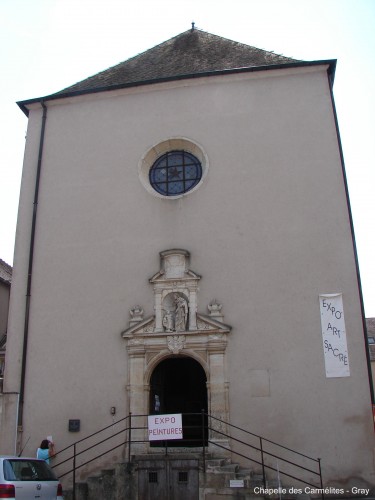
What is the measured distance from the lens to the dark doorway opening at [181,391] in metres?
11.4

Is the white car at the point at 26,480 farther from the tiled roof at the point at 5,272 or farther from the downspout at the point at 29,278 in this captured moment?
the tiled roof at the point at 5,272

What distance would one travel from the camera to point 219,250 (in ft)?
37.9

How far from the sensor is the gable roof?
13.2m

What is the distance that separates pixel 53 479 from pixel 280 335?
199 inches

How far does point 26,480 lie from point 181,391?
5.30m

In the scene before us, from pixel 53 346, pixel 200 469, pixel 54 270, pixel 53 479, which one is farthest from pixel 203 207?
pixel 53 479

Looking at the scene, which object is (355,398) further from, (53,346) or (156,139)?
(156,139)

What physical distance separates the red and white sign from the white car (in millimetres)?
2123

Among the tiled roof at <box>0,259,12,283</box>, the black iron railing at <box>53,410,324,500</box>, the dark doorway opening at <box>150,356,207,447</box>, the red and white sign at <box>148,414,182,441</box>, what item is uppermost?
the tiled roof at <box>0,259,12,283</box>

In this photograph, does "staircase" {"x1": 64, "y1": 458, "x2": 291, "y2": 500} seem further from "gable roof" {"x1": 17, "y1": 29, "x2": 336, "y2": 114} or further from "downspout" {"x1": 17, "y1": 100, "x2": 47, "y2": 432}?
"gable roof" {"x1": 17, "y1": 29, "x2": 336, "y2": 114}

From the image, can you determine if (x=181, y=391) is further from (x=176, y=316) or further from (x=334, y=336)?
(x=334, y=336)

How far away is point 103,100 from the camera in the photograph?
1362 centimetres

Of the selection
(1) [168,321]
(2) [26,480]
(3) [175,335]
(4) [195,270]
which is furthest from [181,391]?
(2) [26,480]

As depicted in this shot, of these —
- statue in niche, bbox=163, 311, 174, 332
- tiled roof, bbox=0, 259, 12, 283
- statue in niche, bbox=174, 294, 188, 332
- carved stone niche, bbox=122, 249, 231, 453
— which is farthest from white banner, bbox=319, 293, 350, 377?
tiled roof, bbox=0, 259, 12, 283
